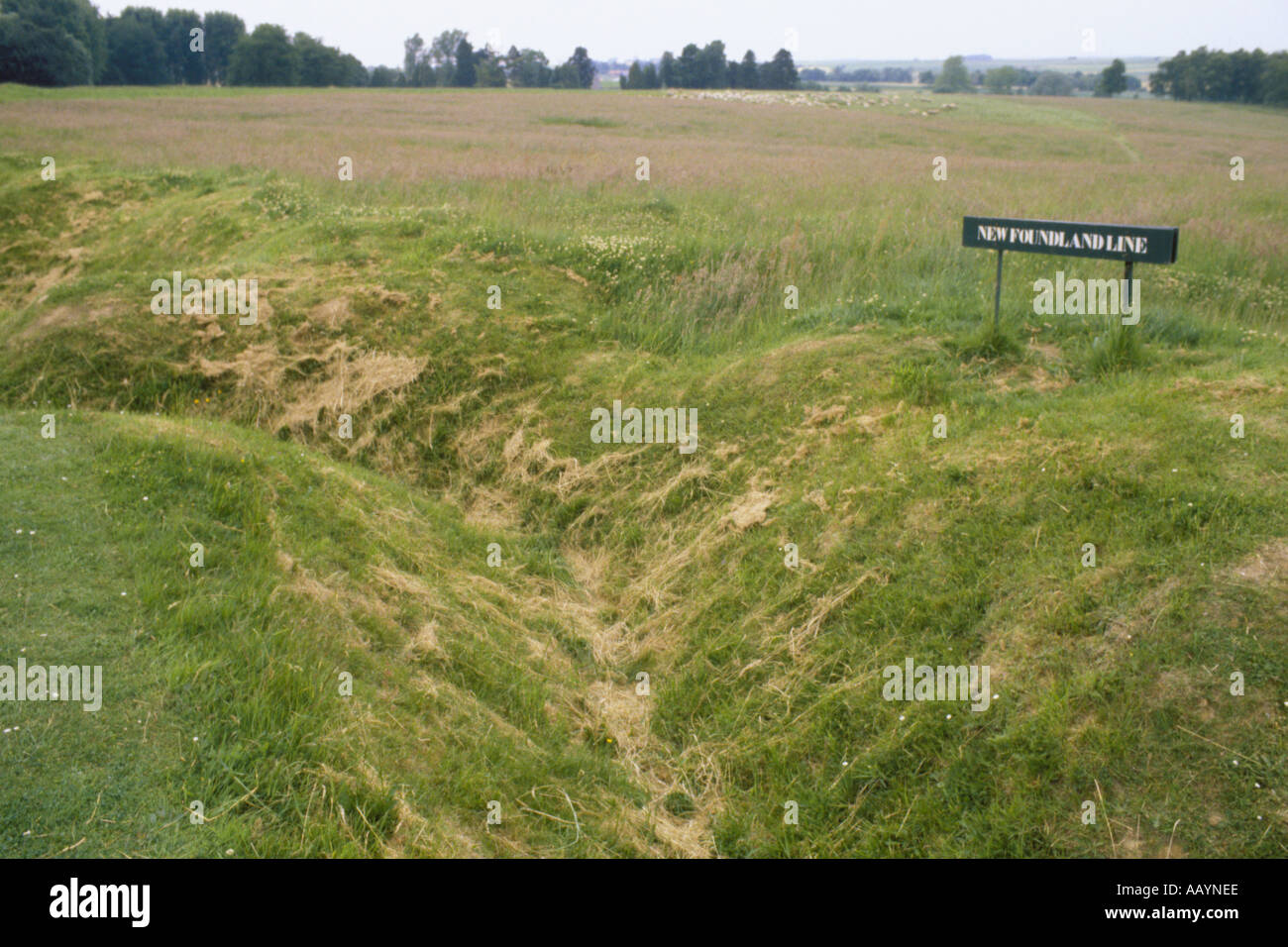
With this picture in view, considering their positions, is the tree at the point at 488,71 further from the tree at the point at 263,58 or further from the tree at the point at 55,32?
the tree at the point at 55,32

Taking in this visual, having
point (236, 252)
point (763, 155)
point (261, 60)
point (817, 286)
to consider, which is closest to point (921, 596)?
point (817, 286)

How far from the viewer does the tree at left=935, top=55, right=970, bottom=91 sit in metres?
73.7

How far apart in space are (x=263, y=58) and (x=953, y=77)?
53.4 metres

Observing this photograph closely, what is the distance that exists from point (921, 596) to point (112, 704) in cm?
472

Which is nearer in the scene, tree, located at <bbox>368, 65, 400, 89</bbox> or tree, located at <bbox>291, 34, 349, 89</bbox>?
tree, located at <bbox>291, 34, 349, 89</bbox>

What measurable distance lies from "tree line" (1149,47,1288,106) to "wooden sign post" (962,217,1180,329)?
26.3m

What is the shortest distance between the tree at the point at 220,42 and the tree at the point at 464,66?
73.3 ft

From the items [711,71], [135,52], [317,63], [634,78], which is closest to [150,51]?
[135,52]

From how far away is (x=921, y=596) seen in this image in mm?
5984

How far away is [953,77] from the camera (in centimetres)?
7488

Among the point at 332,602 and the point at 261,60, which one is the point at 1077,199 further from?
the point at 261,60

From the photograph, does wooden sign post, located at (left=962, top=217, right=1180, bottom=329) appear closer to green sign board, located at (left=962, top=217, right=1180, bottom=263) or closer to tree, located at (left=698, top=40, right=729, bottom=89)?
green sign board, located at (left=962, top=217, right=1180, bottom=263)

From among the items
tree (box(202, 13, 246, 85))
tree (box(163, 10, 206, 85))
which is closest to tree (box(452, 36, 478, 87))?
tree (box(202, 13, 246, 85))

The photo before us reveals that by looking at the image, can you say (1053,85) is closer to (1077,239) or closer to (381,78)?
(381,78)
